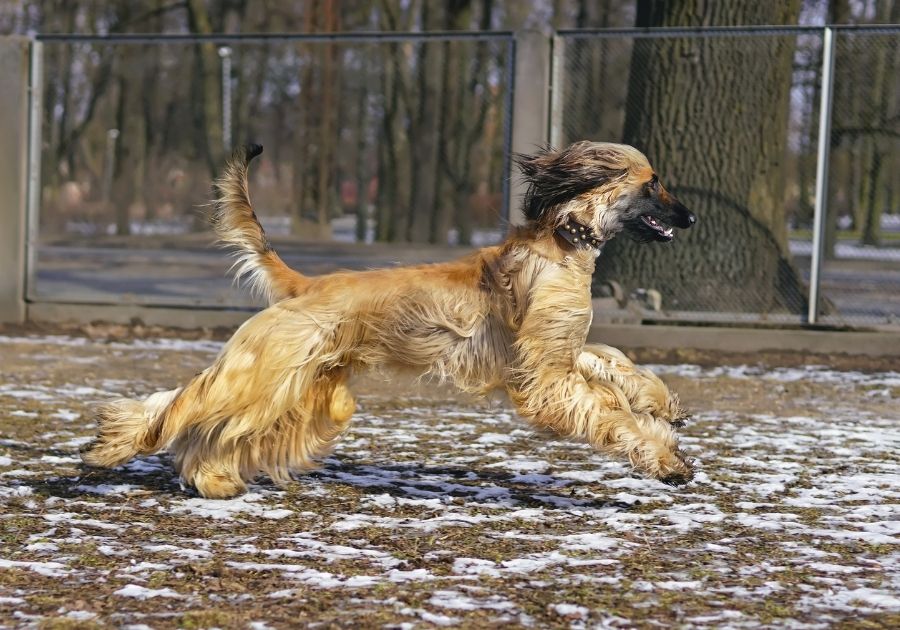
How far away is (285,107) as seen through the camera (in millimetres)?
18891

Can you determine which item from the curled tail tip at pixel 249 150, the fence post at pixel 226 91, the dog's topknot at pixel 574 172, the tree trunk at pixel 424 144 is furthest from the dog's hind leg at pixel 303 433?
the tree trunk at pixel 424 144

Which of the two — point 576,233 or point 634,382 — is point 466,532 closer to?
point 634,382

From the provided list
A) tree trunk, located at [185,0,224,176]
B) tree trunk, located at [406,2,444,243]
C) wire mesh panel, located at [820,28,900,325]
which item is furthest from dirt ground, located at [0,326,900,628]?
tree trunk, located at [406,2,444,243]

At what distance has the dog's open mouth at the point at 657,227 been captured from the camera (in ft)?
14.4

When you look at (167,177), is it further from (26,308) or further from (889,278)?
(889,278)

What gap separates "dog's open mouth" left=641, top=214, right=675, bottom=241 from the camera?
440 cm

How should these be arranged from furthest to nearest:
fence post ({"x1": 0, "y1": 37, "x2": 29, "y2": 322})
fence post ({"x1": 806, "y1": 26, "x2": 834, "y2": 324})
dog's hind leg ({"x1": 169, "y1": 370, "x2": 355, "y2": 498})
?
fence post ({"x1": 0, "y1": 37, "x2": 29, "y2": 322}) → fence post ({"x1": 806, "y1": 26, "x2": 834, "y2": 324}) → dog's hind leg ({"x1": 169, "y1": 370, "x2": 355, "y2": 498})

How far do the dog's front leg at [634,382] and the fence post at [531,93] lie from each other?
3.97 meters

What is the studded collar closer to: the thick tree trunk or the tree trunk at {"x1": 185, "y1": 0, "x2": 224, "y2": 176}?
the thick tree trunk

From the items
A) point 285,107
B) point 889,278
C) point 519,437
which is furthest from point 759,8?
point 285,107

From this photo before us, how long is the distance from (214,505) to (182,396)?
381 mm

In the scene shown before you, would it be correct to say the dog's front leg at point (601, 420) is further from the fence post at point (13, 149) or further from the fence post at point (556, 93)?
the fence post at point (13, 149)

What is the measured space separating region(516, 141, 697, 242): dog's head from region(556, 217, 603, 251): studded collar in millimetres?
16

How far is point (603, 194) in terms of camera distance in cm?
438
